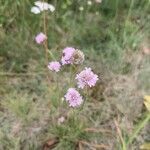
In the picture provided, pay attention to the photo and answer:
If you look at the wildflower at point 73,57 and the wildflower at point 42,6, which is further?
the wildflower at point 42,6

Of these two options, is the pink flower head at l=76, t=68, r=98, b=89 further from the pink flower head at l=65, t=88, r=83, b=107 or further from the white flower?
the white flower

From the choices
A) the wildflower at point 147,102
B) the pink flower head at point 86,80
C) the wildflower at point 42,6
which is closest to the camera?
the pink flower head at point 86,80

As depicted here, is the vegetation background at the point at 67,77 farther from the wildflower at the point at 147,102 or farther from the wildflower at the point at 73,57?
the wildflower at the point at 73,57

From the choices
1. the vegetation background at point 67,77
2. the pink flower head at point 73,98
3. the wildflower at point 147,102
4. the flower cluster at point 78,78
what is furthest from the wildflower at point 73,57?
the wildflower at point 147,102

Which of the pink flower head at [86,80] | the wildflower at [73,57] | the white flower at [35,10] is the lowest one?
the pink flower head at [86,80]

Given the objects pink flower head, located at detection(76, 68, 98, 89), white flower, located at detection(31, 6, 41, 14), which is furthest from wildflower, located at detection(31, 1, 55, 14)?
pink flower head, located at detection(76, 68, 98, 89)

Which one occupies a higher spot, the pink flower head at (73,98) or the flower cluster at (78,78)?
the flower cluster at (78,78)

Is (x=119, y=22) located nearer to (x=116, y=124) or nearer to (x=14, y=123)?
(x=116, y=124)

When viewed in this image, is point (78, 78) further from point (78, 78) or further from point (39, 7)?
point (39, 7)

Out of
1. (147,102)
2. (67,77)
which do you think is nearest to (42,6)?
(67,77)
